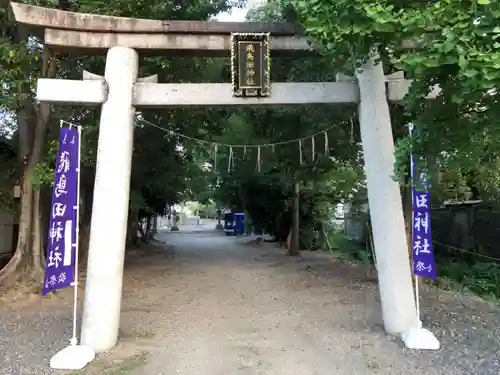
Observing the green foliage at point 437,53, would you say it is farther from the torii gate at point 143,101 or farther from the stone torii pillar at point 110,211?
the stone torii pillar at point 110,211

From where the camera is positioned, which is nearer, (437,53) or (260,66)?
(437,53)

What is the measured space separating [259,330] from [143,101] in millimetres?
Answer: 3874

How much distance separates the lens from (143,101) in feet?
22.8

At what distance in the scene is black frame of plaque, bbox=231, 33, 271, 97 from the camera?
22.9ft

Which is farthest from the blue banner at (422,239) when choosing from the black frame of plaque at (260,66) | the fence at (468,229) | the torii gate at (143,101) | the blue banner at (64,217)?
the fence at (468,229)

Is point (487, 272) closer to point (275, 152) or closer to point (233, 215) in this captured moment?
point (275, 152)

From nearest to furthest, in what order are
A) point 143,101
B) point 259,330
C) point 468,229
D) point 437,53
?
point 437,53
point 143,101
point 259,330
point 468,229

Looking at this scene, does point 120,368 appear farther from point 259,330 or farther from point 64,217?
point 259,330

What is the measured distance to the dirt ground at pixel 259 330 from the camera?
5.71 meters

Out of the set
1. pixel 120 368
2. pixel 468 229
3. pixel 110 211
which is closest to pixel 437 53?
pixel 110 211

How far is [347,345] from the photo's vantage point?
6.44 metres

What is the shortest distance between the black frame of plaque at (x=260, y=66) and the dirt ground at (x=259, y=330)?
359cm

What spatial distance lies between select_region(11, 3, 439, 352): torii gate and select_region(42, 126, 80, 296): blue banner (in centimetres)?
33

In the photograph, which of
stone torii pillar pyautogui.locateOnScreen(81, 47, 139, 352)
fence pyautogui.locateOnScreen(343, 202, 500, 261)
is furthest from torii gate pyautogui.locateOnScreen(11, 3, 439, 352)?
fence pyautogui.locateOnScreen(343, 202, 500, 261)
